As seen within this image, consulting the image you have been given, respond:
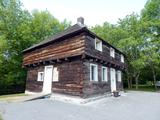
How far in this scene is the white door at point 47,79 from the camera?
1468cm

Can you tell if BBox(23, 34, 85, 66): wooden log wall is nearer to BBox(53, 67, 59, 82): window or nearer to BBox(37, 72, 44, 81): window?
BBox(53, 67, 59, 82): window

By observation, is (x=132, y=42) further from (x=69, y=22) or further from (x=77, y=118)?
(x=77, y=118)

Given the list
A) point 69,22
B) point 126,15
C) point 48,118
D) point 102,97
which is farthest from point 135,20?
point 48,118

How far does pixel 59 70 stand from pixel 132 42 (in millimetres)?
16406

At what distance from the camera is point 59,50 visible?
14.2 m

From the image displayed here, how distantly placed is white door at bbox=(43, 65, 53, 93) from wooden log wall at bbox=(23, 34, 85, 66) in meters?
0.99

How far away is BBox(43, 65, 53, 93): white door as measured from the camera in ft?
48.2

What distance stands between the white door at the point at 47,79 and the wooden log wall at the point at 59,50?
986mm

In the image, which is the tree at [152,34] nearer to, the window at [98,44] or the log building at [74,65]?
the log building at [74,65]

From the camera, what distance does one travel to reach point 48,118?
7.57m

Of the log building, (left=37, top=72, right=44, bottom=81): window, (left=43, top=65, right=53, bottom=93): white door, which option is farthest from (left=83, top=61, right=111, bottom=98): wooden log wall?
(left=37, top=72, right=44, bottom=81): window

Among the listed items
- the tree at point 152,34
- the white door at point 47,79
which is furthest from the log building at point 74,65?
the tree at point 152,34

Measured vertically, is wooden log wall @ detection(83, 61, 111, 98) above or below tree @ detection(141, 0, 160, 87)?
below

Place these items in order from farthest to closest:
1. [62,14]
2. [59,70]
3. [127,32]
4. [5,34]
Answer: [62,14], [127,32], [5,34], [59,70]
